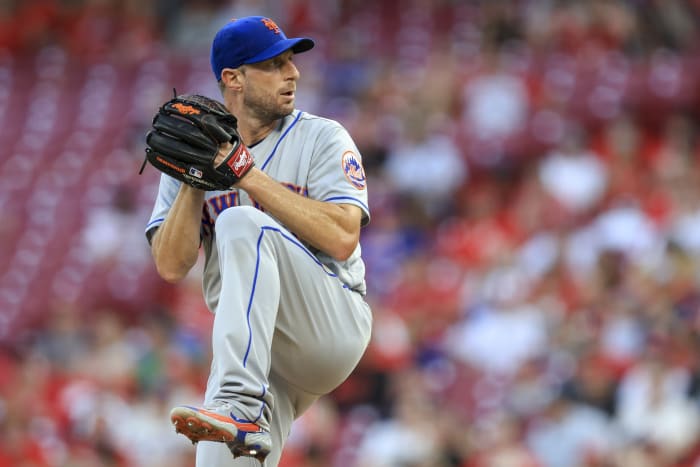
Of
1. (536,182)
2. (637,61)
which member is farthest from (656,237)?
(637,61)

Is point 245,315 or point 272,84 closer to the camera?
point 245,315

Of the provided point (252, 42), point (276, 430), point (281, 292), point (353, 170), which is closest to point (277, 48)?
point (252, 42)

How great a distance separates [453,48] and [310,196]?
746cm

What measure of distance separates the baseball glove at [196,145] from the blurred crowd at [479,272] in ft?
11.4

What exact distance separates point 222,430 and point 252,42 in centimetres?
125

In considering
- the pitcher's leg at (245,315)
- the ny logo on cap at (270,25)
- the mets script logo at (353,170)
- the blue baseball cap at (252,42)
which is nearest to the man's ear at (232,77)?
the blue baseball cap at (252,42)

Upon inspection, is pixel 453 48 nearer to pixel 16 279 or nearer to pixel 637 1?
pixel 637 1

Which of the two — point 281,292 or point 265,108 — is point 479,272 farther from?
point 281,292

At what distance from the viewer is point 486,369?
8.11 meters

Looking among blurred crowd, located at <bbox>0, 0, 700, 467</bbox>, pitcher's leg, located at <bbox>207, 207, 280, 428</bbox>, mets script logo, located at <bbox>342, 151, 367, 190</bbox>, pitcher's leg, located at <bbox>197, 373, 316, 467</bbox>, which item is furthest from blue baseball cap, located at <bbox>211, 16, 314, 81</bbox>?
blurred crowd, located at <bbox>0, 0, 700, 467</bbox>

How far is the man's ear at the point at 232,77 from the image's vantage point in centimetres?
404

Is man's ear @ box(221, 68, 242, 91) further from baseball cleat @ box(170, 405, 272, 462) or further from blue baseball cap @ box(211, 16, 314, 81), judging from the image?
baseball cleat @ box(170, 405, 272, 462)

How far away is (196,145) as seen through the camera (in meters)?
3.71

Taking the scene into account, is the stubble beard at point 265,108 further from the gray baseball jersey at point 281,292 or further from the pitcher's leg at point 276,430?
the pitcher's leg at point 276,430
